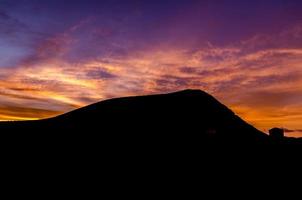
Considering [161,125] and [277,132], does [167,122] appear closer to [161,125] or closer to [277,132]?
[161,125]

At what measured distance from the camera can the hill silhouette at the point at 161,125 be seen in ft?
45.1

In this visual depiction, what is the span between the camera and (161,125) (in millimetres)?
14195

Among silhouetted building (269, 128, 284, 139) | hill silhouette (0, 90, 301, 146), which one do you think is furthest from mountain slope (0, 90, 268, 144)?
silhouetted building (269, 128, 284, 139)

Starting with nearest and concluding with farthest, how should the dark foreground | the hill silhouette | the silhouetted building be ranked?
the dark foreground < the hill silhouette < the silhouetted building

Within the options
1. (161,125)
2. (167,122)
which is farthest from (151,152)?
(167,122)

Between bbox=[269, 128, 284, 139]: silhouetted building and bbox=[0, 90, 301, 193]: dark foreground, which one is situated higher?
bbox=[269, 128, 284, 139]: silhouetted building

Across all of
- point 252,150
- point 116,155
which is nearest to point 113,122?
point 116,155

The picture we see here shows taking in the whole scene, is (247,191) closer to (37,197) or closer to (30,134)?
(37,197)

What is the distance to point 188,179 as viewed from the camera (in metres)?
12.5

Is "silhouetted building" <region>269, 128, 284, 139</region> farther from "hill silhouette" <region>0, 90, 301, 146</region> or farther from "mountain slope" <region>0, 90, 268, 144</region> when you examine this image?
"mountain slope" <region>0, 90, 268, 144</region>

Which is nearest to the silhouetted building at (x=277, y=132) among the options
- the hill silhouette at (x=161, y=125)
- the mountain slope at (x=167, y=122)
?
the hill silhouette at (x=161, y=125)

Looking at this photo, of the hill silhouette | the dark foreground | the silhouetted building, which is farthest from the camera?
the silhouetted building

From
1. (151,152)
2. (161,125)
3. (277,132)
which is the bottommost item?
(151,152)

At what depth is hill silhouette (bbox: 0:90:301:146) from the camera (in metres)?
13.8
